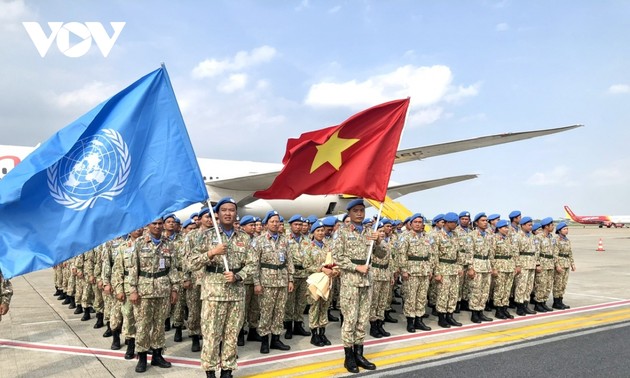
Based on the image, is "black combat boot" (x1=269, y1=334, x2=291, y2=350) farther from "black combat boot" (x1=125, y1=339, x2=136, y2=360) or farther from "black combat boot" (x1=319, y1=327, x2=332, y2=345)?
"black combat boot" (x1=125, y1=339, x2=136, y2=360)

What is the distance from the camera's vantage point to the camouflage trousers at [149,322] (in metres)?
4.80

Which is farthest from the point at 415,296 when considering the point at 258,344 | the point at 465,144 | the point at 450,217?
the point at 465,144

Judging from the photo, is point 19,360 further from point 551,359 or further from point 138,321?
point 551,359

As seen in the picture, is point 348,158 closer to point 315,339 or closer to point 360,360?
point 360,360

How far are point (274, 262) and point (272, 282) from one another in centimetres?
27

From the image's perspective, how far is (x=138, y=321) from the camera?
16.0 ft

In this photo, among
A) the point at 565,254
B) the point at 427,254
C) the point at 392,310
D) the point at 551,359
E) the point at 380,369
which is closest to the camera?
the point at 380,369

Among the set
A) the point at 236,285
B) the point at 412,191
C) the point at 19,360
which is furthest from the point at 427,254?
the point at 412,191

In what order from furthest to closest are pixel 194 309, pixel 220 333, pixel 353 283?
pixel 194 309, pixel 353 283, pixel 220 333

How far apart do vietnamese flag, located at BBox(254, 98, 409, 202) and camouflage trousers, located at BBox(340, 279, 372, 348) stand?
3.72ft

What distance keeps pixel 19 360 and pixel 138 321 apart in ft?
5.50

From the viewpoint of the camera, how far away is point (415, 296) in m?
6.84

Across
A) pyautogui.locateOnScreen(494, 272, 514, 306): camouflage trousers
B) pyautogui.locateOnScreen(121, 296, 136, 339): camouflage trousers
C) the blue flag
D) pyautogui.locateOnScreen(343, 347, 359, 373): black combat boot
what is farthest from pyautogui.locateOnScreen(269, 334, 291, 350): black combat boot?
pyautogui.locateOnScreen(494, 272, 514, 306): camouflage trousers

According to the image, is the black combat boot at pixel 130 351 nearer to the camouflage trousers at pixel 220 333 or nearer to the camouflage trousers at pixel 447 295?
the camouflage trousers at pixel 220 333
